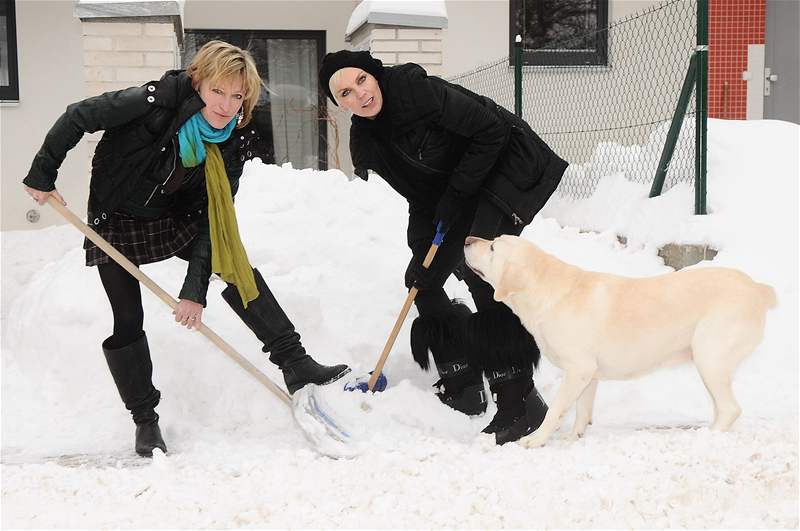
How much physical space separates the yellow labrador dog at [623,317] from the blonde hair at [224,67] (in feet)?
3.69

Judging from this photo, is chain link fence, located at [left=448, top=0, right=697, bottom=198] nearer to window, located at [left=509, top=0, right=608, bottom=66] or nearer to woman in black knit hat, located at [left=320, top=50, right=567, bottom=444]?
window, located at [left=509, top=0, right=608, bottom=66]

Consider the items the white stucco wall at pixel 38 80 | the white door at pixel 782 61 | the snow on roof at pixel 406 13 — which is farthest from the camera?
the white door at pixel 782 61

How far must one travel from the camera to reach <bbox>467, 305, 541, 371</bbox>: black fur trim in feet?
12.0

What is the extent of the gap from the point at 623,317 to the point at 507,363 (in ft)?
1.88

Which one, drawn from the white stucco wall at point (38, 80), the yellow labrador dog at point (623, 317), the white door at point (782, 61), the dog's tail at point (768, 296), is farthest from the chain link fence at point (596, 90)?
the dog's tail at point (768, 296)

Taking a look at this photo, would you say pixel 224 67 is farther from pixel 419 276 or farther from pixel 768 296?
pixel 768 296

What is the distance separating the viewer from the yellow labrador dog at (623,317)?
330 cm

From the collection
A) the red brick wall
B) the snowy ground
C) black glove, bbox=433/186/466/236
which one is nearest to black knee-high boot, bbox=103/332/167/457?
the snowy ground

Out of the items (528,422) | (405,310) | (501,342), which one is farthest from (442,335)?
(528,422)

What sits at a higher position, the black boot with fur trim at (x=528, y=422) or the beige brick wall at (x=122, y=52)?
the beige brick wall at (x=122, y=52)

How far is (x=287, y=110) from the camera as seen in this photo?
1066 centimetres

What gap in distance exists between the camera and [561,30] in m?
10.3

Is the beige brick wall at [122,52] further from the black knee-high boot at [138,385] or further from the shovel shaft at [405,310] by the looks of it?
the shovel shaft at [405,310]

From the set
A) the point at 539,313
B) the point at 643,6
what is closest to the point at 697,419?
the point at 539,313
